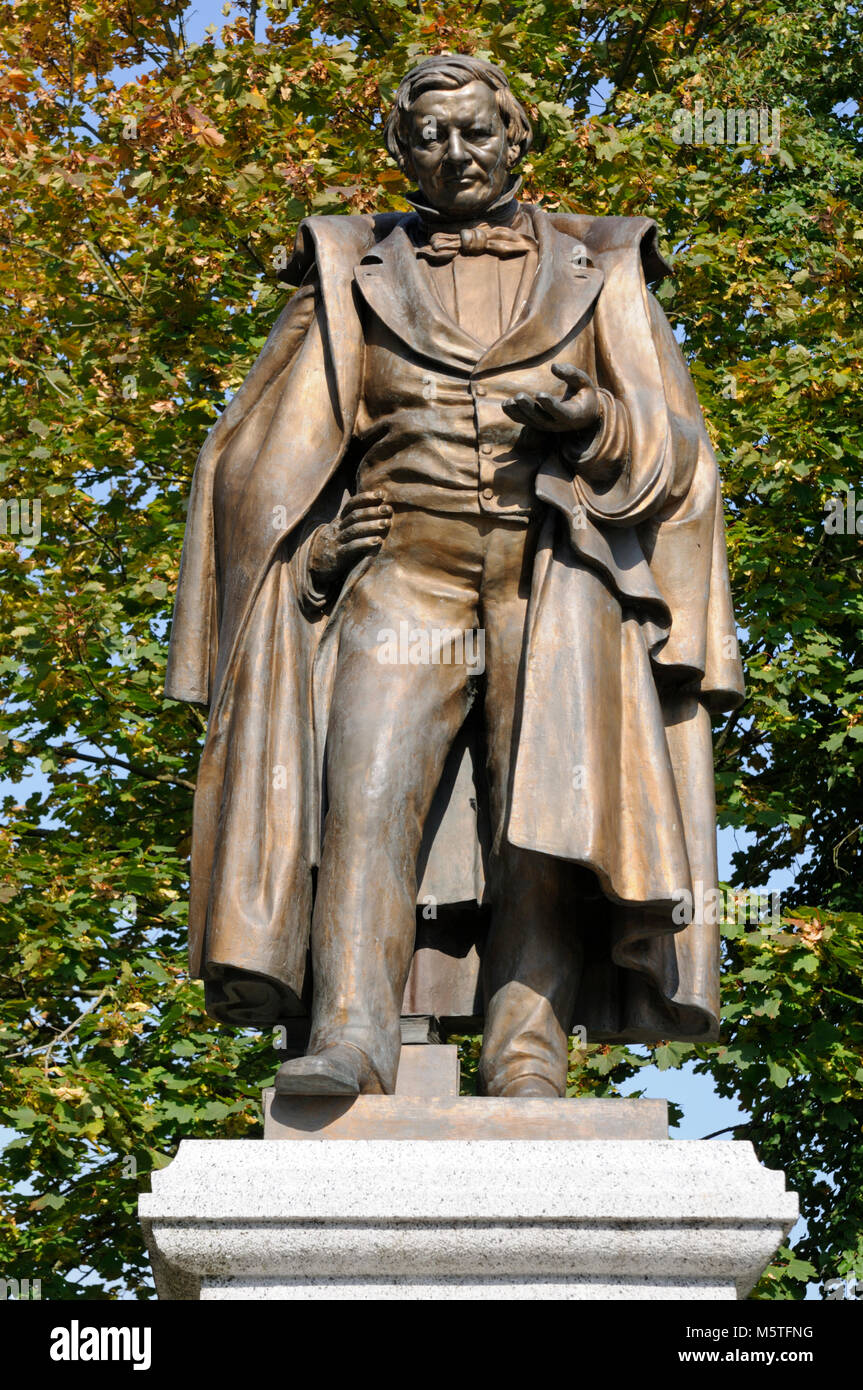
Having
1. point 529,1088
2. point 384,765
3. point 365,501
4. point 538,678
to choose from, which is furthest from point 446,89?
point 529,1088

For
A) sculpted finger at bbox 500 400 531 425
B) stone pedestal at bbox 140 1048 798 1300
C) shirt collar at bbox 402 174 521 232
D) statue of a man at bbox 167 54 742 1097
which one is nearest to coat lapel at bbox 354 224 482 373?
statue of a man at bbox 167 54 742 1097

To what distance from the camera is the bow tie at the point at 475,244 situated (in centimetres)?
659

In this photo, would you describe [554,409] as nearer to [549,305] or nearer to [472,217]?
[549,305]

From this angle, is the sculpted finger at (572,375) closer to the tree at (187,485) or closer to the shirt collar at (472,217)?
the shirt collar at (472,217)

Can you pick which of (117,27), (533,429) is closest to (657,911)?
(533,429)

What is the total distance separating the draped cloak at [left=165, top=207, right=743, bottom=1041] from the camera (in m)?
5.91

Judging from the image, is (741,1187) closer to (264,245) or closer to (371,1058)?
(371,1058)

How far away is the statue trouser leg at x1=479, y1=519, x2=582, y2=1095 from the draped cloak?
0.32 feet

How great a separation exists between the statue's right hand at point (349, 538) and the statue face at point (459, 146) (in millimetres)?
964

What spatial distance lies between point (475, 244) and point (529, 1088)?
241 centimetres

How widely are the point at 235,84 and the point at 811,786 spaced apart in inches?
224

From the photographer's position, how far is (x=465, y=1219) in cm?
512

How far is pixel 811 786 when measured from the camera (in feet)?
46.1

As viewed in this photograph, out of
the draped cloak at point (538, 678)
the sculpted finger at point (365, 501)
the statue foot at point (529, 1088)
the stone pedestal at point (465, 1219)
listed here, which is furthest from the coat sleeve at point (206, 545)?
the stone pedestal at point (465, 1219)
